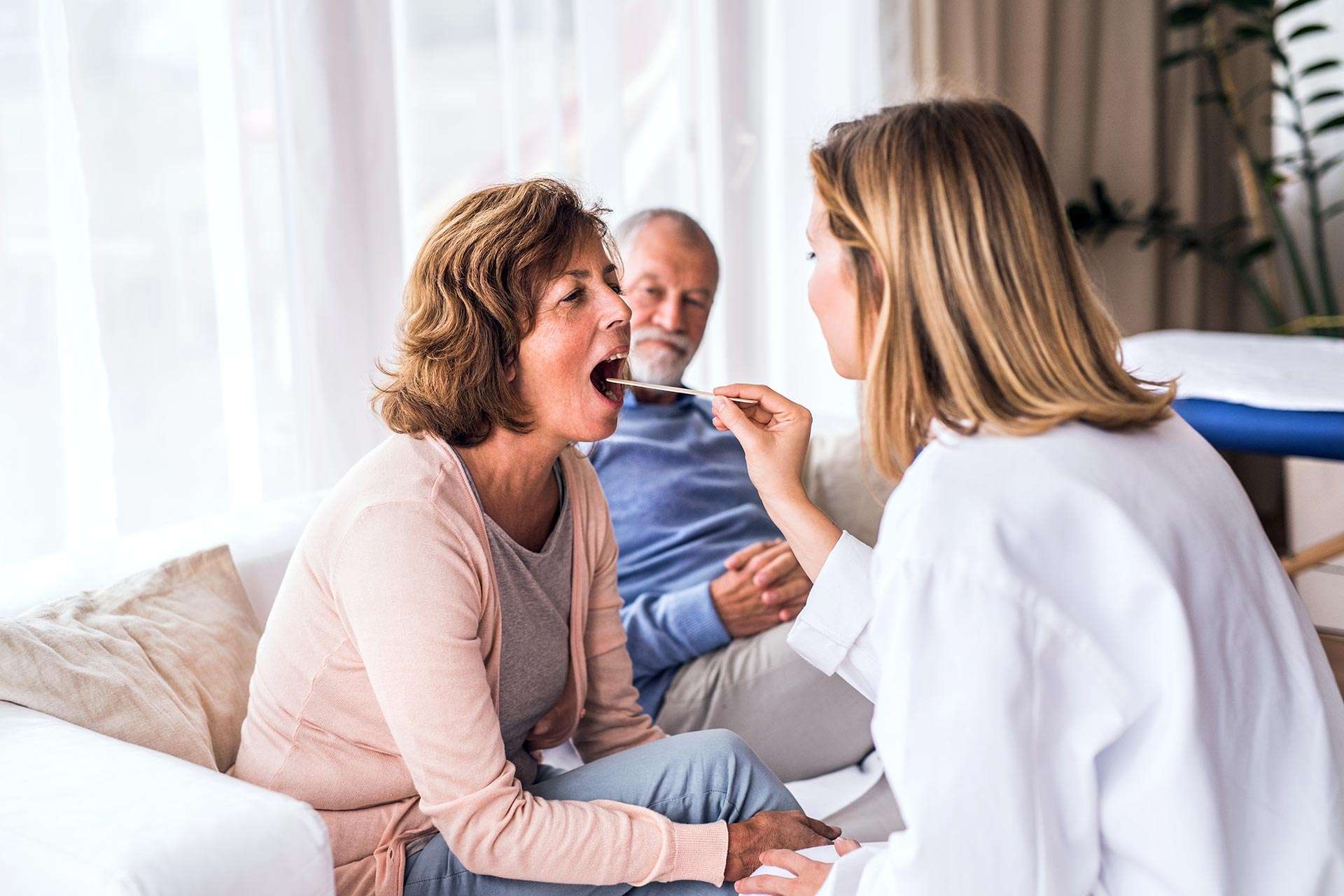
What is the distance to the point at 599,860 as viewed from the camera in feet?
4.11

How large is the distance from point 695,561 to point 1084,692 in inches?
52.1

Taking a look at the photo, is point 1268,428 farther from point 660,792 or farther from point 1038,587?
point 1038,587

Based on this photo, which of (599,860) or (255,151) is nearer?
(599,860)

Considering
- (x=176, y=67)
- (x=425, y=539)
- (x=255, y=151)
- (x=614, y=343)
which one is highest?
(x=176, y=67)

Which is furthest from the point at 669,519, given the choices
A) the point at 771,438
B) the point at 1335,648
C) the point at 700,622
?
the point at 1335,648

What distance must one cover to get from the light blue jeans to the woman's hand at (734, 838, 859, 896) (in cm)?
12

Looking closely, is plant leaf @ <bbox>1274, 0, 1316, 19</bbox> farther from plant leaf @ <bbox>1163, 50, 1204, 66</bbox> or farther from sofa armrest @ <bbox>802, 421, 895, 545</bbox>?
sofa armrest @ <bbox>802, 421, 895, 545</bbox>

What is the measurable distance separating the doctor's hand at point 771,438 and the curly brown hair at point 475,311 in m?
0.26

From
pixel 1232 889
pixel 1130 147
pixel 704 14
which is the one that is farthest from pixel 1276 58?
pixel 1232 889

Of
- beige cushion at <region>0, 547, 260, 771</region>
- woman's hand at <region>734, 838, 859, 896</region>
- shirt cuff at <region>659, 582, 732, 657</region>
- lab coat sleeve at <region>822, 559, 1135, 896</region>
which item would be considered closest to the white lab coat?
lab coat sleeve at <region>822, 559, 1135, 896</region>

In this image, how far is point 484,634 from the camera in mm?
1336

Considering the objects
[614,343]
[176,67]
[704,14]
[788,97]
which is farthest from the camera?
[788,97]

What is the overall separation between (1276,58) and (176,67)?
3667 mm

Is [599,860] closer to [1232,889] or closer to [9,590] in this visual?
[1232,889]
